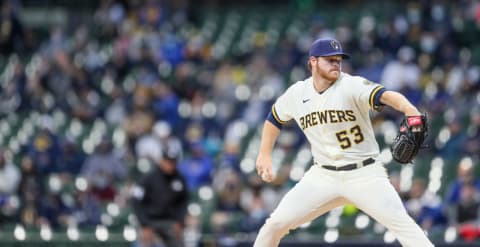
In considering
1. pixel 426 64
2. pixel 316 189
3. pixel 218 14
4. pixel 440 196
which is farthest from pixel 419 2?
pixel 316 189

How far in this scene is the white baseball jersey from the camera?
8.07 m

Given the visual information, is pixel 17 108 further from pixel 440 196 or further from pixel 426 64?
pixel 440 196

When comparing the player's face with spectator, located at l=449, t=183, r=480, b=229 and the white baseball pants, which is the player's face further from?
spectator, located at l=449, t=183, r=480, b=229

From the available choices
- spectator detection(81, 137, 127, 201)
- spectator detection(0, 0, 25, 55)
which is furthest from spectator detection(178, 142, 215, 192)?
spectator detection(0, 0, 25, 55)

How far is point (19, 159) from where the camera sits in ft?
53.6

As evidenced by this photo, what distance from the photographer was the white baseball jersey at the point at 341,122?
8.07 meters

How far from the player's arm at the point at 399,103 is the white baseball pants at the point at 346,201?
0.67 m

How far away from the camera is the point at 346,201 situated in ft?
27.2

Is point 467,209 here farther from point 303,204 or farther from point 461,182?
point 303,204

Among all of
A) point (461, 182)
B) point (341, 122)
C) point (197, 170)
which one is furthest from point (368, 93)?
point (197, 170)

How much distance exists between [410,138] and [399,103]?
1.07ft

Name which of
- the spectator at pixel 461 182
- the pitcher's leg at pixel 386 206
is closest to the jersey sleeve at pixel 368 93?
the pitcher's leg at pixel 386 206

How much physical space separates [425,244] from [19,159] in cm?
987

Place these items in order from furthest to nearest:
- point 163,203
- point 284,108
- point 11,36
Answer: point 11,36
point 163,203
point 284,108
